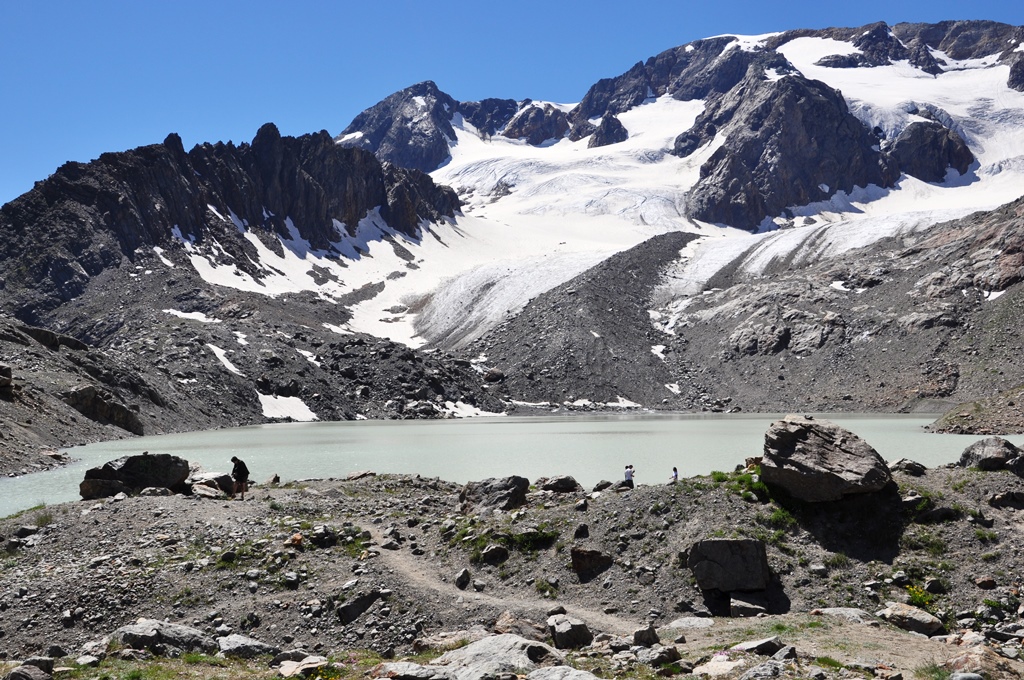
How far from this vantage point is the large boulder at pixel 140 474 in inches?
1065

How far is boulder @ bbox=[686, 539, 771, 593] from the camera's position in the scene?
17580mm

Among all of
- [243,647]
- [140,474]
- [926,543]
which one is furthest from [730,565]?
[140,474]

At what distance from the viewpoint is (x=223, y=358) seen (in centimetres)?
9356

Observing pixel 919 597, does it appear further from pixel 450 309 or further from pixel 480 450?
pixel 450 309

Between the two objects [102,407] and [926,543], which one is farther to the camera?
[102,407]

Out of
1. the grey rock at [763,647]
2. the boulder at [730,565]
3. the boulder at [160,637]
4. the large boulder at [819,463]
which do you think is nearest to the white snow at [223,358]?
the boulder at [160,637]

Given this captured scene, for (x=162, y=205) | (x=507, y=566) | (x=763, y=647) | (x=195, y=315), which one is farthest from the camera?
(x=162, y=205)

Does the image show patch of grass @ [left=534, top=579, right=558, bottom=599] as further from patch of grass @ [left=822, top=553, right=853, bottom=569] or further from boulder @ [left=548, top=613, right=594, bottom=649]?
patch of grass @ [left=822, top=553, right=853, bottom=569]

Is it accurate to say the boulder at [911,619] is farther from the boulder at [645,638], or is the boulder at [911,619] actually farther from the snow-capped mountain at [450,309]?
the snow-capped mountain at [450,309]

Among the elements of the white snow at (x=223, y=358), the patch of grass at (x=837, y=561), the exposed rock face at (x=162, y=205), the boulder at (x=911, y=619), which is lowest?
the boulder at (x=911, y=619)

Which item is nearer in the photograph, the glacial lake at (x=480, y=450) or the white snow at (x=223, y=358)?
the glacial lake at (x=480, y=450)

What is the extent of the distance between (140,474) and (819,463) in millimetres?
21394

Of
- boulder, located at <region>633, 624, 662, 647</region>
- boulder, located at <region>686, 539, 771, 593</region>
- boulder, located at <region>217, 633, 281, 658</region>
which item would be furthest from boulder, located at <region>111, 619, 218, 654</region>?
boulder, located at <region>686, 539, 771, 593</region>

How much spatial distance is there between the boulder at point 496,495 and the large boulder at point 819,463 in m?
7.03
